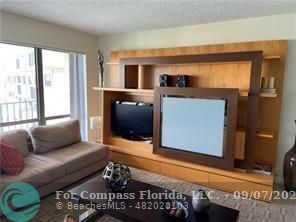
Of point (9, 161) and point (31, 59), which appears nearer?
point (9, 161)

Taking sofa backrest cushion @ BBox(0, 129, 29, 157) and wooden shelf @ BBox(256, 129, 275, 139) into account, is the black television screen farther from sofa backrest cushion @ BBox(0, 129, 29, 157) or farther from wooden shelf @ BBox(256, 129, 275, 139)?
wooden shelf @ BBox(256, 129, 275, 139)

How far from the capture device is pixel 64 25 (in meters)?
3.77

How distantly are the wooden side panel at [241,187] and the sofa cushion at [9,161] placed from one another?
8.06ft

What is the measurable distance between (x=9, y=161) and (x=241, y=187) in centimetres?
286

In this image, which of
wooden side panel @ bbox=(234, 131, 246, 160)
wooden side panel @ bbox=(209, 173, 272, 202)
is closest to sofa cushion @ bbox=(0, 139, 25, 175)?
wooden side panel @ bbox=(209, 173, 272, 202)

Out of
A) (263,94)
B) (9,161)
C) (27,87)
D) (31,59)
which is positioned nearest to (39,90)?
(27,87)

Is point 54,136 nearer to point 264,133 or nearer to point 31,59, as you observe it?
point 31,59

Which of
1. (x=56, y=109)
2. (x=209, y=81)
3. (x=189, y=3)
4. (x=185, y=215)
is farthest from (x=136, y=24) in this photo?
(x=185, y=215)

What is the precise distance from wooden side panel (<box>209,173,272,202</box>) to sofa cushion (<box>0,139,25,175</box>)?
246cm

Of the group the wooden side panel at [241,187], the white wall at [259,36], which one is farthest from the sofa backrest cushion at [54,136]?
the wooden side panel at [241,187]

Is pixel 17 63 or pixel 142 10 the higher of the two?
pixel 142 10

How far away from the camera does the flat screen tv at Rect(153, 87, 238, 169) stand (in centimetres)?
293

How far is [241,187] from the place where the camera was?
285 cm

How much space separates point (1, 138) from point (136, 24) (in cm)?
257
